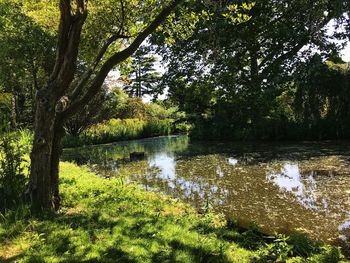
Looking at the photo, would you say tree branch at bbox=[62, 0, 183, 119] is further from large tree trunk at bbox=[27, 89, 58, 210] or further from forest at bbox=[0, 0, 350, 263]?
large tree trunk at bbox=[27, 89, 58, 210]

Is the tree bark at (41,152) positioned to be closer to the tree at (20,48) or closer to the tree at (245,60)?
the tree at (20,48)

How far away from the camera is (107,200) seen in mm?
5555

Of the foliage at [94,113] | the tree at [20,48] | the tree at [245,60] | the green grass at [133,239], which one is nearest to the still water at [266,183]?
the green grass at [133,239]

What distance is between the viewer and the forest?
3861 millimetres

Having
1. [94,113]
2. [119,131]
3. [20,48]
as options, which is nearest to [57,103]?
[20,48]

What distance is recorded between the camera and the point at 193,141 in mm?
21188

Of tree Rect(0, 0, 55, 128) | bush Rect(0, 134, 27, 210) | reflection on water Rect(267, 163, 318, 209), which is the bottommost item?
reflection on water Rect(267, 163, 318, 209)

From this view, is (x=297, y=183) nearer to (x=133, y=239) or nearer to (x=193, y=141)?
(x=133, y=239)

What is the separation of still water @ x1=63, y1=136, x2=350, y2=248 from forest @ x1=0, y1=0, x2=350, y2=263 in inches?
1.7

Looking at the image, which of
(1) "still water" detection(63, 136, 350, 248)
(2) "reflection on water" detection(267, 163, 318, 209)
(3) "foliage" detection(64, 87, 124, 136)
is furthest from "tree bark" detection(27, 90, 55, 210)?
(3) "foliage" detection(64, 87, 124, 136)

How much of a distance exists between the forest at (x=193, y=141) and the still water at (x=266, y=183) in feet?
0.14

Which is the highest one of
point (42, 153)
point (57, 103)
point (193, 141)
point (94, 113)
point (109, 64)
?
point (94, 113)

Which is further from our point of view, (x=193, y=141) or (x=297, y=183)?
(x=193, y=141)

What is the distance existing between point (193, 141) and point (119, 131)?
610 centimetres
